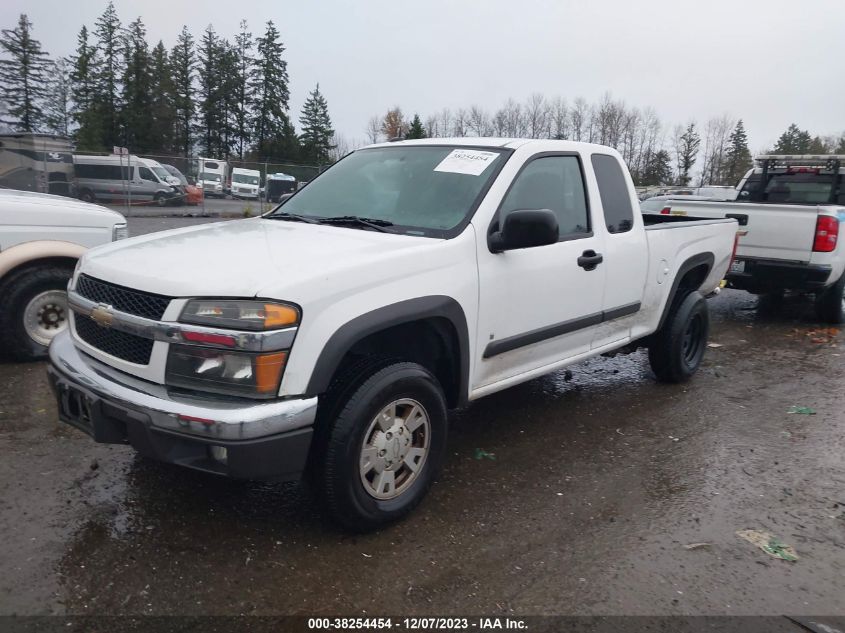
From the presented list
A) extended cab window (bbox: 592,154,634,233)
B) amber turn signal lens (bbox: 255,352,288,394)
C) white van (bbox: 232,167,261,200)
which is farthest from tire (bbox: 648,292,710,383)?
white van (bbox: 232,167,261,200)

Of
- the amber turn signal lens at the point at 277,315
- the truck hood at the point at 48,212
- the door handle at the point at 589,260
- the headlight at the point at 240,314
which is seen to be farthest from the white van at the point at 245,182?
the amber turn signal lens at the point at 277,315

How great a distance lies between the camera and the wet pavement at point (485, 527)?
2781 mm

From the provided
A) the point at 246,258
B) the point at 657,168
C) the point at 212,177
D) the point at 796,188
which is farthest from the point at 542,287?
the point at 657,168

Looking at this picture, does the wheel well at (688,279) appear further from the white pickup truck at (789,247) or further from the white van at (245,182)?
the white van at (245,182)

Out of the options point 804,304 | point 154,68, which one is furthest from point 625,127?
point 804,304

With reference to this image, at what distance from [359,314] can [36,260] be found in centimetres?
382

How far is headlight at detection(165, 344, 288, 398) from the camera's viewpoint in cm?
272

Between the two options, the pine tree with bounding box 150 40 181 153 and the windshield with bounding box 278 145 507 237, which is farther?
the pine tree with bounding box 150 40 181 153

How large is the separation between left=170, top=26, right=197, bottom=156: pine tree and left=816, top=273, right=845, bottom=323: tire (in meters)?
70.2

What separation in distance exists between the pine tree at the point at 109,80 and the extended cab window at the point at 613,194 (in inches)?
2557

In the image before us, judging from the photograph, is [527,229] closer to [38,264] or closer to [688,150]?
[38,264]

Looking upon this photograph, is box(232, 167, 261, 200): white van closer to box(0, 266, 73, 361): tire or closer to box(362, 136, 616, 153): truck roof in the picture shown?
box(0, 266, 73, 361): tire

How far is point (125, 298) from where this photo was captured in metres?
3.03

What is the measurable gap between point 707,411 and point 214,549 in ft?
12.7
